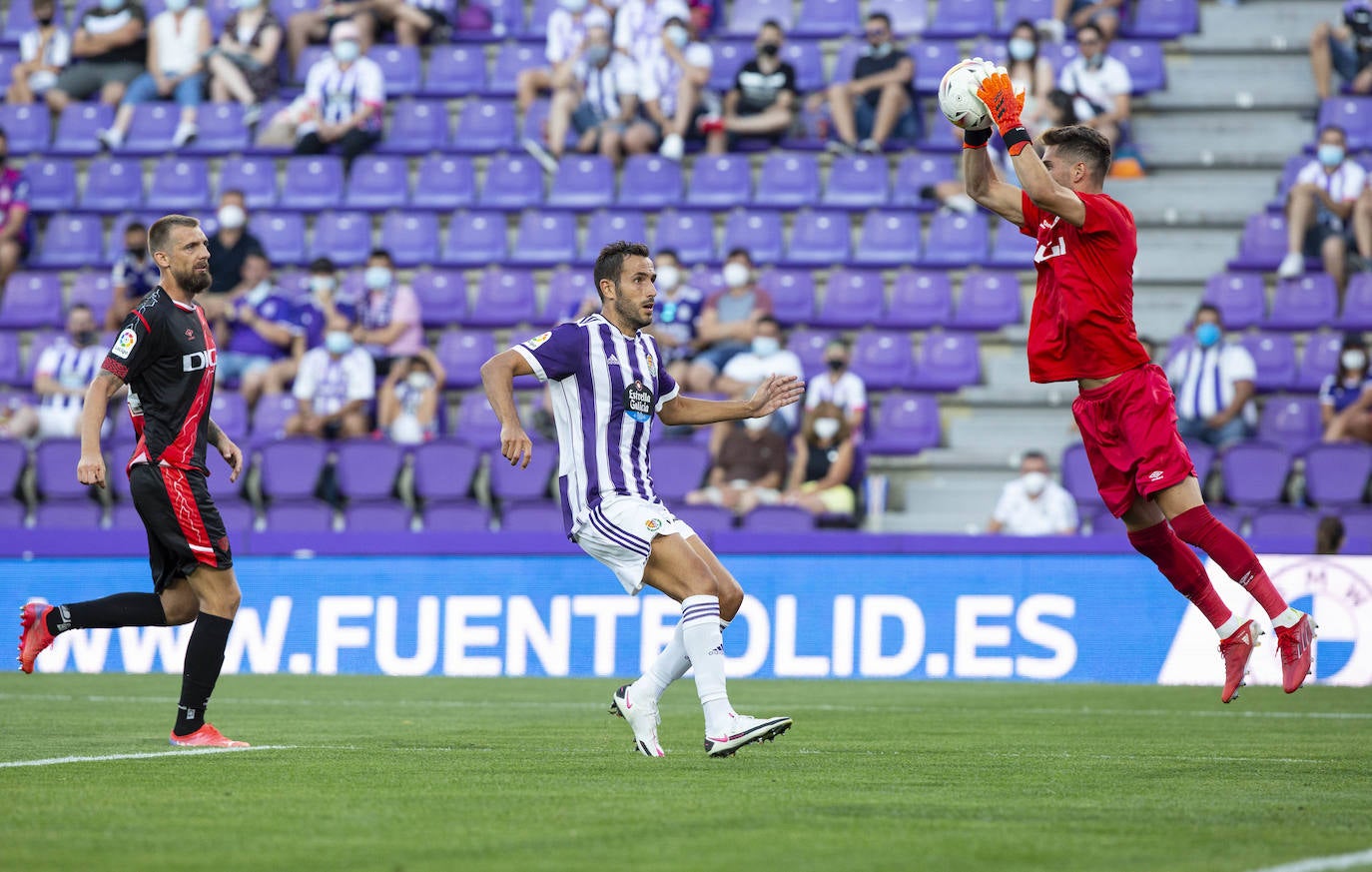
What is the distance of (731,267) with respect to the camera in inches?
710

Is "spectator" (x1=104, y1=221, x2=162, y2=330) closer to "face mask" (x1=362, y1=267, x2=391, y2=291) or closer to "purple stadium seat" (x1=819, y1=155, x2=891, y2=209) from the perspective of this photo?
"face mask" (x1=362, y1=267, x2=391, y2=291)

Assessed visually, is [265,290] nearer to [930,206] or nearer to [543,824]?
[930,206]

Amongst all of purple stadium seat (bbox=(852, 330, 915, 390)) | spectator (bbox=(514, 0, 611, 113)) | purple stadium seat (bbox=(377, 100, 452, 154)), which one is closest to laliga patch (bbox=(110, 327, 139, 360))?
purple stadium seat (bbox=(852, 330, 915, 390))

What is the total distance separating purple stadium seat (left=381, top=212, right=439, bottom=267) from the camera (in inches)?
793

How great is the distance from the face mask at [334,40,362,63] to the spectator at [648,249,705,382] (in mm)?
5276

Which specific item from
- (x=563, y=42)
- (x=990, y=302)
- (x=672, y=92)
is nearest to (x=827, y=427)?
(x=990, y=302)

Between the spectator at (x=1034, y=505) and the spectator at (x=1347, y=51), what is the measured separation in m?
6.67

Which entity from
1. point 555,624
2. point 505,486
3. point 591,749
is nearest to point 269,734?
point 591,749

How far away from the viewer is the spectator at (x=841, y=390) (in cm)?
1661

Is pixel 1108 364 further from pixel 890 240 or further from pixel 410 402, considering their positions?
pixel 890 240

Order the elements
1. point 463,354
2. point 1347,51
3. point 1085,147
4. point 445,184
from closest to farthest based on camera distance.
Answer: point 1085,147, point 463,354, point 1347,51, point 445,184

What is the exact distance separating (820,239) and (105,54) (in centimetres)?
975

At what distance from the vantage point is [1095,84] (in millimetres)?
19172

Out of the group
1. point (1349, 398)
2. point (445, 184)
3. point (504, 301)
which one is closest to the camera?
point (1349, 398)
